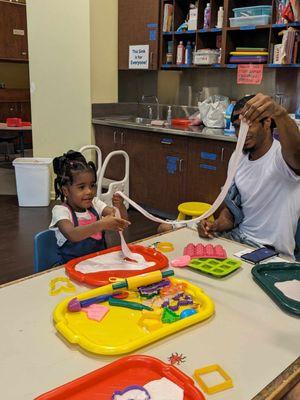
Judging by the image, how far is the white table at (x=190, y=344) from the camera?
0.89 metres

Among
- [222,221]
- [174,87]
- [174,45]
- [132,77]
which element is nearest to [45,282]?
[222,221]

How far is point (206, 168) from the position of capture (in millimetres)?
3674

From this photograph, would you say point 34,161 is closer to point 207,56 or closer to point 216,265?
point 207,56

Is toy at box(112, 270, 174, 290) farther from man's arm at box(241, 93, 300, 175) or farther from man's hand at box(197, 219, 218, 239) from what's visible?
man's arm at box(241, 93, 300, 175)

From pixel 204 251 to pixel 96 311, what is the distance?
0.53 m

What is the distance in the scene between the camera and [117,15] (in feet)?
15.3

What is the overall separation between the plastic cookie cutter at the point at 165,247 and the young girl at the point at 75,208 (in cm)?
21

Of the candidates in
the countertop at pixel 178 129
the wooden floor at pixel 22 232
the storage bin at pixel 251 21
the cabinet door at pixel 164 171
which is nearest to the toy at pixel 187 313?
the wooden floor at pixel 22 232

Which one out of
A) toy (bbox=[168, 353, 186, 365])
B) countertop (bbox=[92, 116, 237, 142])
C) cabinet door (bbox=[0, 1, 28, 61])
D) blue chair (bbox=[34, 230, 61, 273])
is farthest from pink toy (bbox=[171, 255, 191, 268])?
cabinet door (bbox=[0, 1, 28, 61])

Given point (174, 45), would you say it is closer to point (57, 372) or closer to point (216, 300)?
point (216, 300)

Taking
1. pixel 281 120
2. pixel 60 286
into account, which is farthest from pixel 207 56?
pixel 60 286

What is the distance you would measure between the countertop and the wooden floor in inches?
35.6

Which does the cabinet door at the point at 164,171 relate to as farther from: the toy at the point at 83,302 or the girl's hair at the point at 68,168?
the toy at the point at 83,302

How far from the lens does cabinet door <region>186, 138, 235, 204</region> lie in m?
3.52
